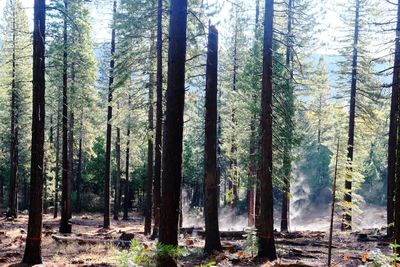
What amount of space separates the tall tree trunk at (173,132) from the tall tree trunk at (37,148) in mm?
5410

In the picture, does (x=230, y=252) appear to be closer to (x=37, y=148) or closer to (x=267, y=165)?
(x=267, y=165)

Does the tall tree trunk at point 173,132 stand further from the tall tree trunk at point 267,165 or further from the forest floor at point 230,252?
the tall tree trunk at point 267,165

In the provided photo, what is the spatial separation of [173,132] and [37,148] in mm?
5600

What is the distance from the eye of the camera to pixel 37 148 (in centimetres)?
1104

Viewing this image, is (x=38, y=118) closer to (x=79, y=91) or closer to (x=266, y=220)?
(x=266, y=220)

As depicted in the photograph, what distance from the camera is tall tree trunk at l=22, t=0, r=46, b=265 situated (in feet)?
36.1

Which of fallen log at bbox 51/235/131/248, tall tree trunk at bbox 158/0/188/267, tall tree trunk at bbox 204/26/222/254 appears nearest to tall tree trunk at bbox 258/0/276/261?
tall tree trunk at bbox 204/26/222/254

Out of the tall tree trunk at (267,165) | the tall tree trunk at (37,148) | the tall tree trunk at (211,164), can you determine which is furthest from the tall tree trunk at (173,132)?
the tall tree trunk at (211,164)

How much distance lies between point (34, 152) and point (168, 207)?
5601mm

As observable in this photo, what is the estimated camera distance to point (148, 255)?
21.6 feet

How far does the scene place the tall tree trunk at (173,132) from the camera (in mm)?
6938

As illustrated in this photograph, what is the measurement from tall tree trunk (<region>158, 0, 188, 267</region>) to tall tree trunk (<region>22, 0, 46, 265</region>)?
17.7 feet

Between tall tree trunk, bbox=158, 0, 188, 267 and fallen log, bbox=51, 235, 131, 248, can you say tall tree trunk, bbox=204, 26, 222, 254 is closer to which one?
fallen log, bbox=51, 235, 131, 248

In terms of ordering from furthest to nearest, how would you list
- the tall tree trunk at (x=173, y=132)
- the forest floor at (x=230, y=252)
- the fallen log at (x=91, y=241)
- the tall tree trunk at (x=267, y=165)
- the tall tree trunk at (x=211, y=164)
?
the fallen log at (x=91, y=241), the tall tree trunk at (x=211, y=164), the tall tree trunk at (x=267, y=165), the forest floor at (x=230, y=252), the tall tree trunk at (x=173, y=132)
